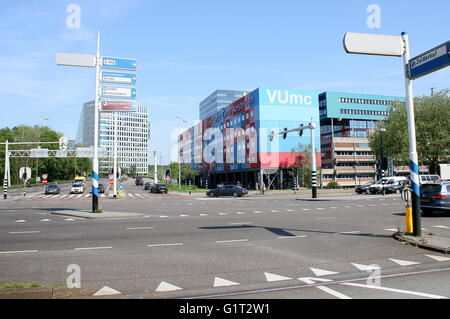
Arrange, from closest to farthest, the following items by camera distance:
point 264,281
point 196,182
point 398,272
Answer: point 264,281 → point 398,272 → point 196,182

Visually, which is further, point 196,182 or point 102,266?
point 196,182

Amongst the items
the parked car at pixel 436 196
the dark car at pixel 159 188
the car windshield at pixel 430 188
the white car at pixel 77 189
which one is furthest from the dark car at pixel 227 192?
the car windshield at pixel 430 188

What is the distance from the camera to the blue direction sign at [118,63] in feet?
63.8

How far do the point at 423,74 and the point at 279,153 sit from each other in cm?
4840

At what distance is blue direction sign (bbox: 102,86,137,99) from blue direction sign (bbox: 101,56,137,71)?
1162 millimetres

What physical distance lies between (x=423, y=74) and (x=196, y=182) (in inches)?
3767

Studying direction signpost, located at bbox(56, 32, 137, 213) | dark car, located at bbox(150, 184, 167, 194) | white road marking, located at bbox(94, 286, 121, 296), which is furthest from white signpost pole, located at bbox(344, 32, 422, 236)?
dark car, located at bbox(150, 184, 167, 194)

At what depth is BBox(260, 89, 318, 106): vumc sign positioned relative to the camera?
189 ft

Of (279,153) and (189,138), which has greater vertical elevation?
(189,138)

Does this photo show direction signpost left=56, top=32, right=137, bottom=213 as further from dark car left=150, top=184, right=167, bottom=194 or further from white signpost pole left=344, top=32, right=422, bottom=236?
dark car left=150, top=184, right=167, bottom=194
